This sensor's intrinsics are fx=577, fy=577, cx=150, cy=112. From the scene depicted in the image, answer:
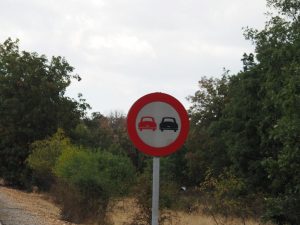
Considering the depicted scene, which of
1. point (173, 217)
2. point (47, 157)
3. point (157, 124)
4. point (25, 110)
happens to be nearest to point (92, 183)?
point (173, 217)

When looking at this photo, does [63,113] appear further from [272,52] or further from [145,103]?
[145,103]

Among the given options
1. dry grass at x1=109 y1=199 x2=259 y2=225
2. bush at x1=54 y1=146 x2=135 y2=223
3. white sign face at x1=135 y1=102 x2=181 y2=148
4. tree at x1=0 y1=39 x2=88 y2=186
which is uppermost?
tree at x1=0 y1=39 x2=88 y2=186

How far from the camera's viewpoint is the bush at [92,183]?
2233cm

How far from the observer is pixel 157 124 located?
7934 mm

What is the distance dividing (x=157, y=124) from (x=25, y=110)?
152 feet

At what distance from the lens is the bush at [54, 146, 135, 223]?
22328mm

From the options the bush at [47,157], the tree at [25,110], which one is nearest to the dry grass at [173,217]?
the bush at [47,157]

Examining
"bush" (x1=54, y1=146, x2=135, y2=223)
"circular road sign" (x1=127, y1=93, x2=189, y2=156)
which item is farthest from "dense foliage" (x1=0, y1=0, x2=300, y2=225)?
"circular road sign" (x1=127, y1=93, x2=189, y2=156)

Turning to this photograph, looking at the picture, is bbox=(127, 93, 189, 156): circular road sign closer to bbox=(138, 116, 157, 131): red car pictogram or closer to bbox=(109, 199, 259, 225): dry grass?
bbox=(138, 116, 157, 131): red car pictogram

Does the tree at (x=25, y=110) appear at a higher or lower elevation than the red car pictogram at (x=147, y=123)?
higher

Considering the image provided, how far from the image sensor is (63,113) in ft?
174

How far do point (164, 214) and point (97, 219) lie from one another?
3827 millimetres

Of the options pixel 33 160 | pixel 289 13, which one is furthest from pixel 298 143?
pixel 33 160

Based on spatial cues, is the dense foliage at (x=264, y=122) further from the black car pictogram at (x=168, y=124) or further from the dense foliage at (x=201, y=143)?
the black car pictogram at (x=168, y=124)
